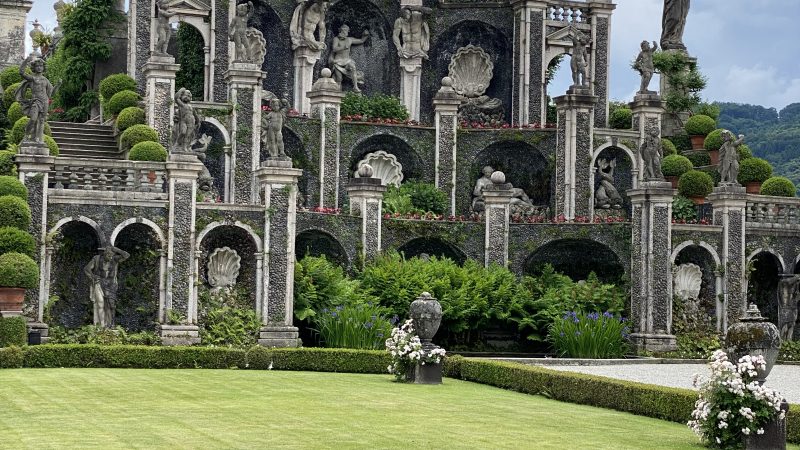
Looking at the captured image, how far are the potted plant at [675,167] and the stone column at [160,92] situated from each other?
1829 cm

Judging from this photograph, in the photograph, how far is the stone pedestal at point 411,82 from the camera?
174 ft

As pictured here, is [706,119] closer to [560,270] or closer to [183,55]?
[560,270]

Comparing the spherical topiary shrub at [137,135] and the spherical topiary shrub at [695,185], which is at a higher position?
the spherical topiary shrub at [137,135]

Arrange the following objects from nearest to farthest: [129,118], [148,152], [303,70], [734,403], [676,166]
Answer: [734,403]
[148,152]
[129,118]
[303,70]
[676,166]

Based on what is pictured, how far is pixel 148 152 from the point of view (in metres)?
39.8

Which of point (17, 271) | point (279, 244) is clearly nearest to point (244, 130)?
point (279, 244)

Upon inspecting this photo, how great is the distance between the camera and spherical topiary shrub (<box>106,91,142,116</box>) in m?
44.5

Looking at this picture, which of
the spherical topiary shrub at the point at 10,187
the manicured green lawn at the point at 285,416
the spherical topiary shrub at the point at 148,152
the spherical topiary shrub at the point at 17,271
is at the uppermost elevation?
the spherical topiary shrub at the point at 148,152

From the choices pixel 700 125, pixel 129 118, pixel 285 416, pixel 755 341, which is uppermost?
pixel 700 125

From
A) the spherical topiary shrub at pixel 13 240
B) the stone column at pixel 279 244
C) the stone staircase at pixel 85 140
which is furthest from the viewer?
the stone staircase at pixel 85 140

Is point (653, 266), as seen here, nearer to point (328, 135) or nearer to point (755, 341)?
point (328, 135)

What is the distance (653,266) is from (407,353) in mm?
15101

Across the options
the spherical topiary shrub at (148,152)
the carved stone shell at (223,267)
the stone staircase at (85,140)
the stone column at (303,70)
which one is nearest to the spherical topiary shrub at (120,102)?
the stone staircase at (85,140)

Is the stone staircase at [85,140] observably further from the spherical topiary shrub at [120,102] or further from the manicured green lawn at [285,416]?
the manicured green lawn at [285,416]
